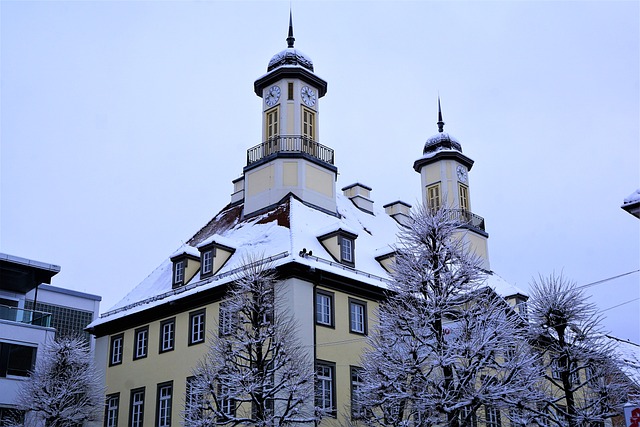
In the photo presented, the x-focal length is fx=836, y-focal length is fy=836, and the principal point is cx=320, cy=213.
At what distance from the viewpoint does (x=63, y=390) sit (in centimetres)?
3169

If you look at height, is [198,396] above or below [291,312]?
below

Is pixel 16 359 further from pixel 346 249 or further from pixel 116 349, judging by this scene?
Answer: pixel 346 249

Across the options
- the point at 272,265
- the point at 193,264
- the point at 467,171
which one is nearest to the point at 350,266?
the point at 272,265

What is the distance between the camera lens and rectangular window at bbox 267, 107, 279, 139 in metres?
38.1

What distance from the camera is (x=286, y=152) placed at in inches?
1439

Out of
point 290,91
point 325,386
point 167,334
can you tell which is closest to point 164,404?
point 167,334

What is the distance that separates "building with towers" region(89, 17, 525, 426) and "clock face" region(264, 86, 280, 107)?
0.06 m

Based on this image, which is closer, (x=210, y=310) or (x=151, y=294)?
(x=210, y=310)

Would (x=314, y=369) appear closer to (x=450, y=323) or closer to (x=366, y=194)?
(x=450, y=323)

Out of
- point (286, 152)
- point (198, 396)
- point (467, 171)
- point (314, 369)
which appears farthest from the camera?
point (467, 171)

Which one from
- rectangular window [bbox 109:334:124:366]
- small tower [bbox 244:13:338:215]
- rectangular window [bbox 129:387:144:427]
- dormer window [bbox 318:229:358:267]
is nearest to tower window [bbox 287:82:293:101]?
small tower [bbox 244:13:338:215]

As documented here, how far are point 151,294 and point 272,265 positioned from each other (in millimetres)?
7827

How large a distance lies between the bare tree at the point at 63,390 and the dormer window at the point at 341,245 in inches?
419

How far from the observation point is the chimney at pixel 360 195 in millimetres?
42062
